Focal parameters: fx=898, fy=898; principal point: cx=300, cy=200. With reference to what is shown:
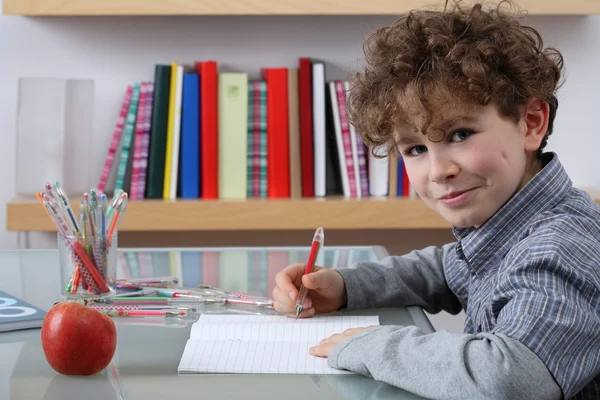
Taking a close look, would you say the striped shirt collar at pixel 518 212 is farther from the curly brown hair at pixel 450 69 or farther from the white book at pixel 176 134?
the white book at pixel 176 134

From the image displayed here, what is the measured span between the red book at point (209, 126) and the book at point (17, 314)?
1047 millimetres

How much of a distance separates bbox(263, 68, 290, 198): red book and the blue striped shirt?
43.1 inches

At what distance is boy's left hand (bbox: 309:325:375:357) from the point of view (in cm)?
94

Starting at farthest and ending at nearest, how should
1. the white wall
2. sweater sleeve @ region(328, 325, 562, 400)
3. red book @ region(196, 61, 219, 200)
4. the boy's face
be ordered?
1. the white wall
2. red book @ region(196, 61, 219, 200)
3. the boy's face
4. sweater sleeve @ region(328, 325, 562, 400)

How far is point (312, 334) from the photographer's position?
3.42 feet

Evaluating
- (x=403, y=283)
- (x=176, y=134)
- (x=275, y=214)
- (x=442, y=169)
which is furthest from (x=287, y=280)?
(x=176, y=134)

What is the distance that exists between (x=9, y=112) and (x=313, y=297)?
150cm

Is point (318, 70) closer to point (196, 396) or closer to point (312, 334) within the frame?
point (312, 334)

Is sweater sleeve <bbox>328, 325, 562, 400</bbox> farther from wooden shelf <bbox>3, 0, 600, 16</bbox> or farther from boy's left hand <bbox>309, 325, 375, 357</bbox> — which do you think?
wooden shelf <bbox>3, 0, 600, 16</bbox>

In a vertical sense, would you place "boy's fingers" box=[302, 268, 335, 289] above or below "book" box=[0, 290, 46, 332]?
above

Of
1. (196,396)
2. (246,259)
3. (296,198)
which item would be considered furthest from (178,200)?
(196,396)

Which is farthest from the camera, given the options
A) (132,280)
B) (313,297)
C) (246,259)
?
(246,259)

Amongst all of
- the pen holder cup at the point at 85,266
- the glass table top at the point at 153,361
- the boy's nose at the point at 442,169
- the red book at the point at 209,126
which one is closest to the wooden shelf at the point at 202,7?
the red book at the point at 209,126

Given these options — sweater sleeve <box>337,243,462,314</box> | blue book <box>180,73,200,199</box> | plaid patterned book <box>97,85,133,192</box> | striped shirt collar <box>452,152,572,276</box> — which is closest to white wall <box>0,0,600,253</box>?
plaid patterned book <box>97,85,133,192</box>
